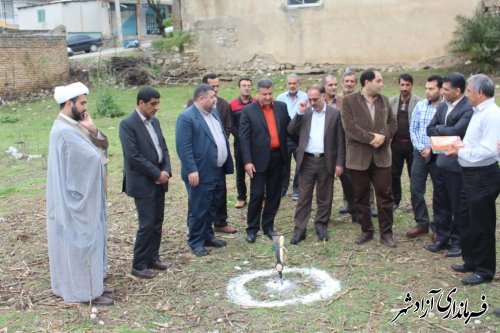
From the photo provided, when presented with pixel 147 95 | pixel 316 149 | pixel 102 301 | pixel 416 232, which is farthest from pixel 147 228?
pixel 416 232

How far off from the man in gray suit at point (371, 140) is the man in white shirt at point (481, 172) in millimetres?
1137

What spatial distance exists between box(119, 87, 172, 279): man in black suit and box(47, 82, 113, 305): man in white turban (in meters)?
0.44

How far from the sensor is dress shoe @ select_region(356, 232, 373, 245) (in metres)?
6.21

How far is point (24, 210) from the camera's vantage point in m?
7.88

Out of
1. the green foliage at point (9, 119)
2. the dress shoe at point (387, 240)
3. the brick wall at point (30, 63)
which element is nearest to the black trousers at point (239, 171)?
the dress shoe at point (387, 240)

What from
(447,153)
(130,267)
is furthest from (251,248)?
(447,153)

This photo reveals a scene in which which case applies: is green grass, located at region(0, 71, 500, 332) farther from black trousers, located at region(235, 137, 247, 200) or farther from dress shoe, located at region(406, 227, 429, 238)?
black trousers, located at region(235, 137, 247, 200)

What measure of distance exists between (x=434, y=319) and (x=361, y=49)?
15.2 m

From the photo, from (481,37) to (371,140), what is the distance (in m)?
11.6

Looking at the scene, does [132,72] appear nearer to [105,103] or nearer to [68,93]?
[105,103]

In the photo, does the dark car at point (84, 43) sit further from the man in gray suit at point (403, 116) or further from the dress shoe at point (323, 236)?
the dress shoe at point (323, 236)

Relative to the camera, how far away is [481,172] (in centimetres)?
473

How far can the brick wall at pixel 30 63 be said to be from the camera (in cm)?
2005

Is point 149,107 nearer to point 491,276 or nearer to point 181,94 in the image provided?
point 491,276
